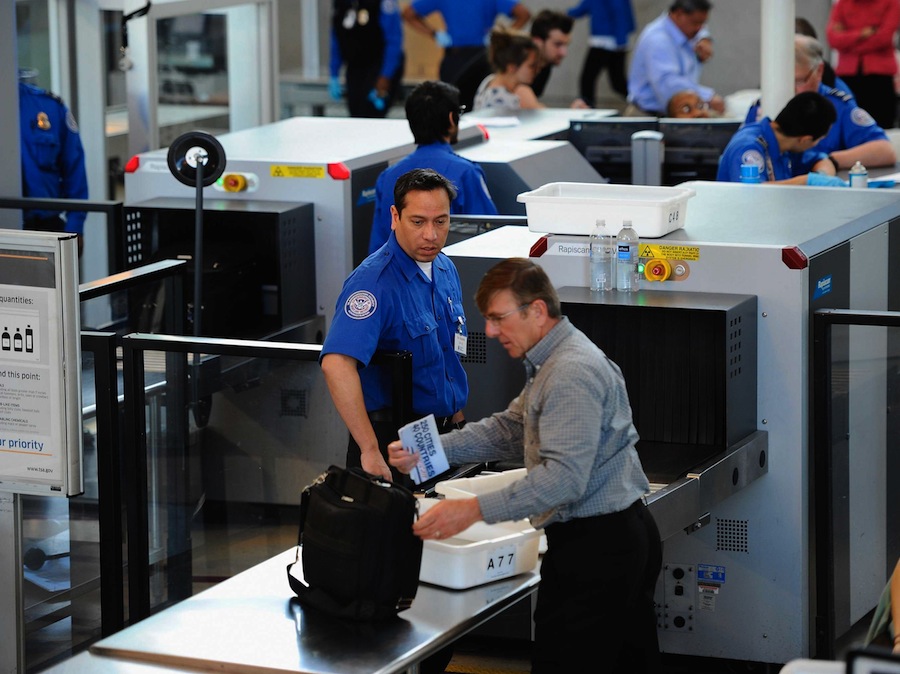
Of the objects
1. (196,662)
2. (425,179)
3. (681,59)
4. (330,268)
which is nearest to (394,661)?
(196,662)

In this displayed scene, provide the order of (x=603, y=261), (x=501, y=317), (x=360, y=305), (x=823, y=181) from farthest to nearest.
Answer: (x=823, y=181)
(x=603, y=261)
(x=360, y=305)
(x=501, y=317)

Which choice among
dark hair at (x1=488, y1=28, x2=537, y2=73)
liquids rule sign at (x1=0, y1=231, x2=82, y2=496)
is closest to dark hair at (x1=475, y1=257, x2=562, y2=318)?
liquids rule sign at (x1=0, y1=231, x2=82, y2=496)

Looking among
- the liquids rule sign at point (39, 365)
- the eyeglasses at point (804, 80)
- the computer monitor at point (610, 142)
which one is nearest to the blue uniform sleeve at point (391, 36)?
the computer monitor at point (610, 142)

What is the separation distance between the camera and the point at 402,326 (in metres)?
4.27

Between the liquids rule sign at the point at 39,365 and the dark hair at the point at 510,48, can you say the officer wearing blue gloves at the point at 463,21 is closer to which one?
the dark hair at the point at 510,48

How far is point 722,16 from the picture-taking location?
50.0 feet

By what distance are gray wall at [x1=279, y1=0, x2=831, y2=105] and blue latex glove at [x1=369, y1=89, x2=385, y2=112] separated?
352cm

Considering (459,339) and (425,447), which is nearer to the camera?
(425,447)

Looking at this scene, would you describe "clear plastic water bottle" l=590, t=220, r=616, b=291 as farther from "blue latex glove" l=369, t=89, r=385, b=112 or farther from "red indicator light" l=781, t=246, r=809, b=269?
"blue latex glove" l=369, t=89, r=385, b=112

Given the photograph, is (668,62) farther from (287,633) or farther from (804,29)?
(287,633)

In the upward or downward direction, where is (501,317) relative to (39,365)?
upward

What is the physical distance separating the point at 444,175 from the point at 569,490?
2843mm

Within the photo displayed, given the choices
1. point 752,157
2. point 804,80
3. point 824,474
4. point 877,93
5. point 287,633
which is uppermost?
point 877,93

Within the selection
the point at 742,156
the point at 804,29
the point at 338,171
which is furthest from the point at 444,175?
the point at 804,29
